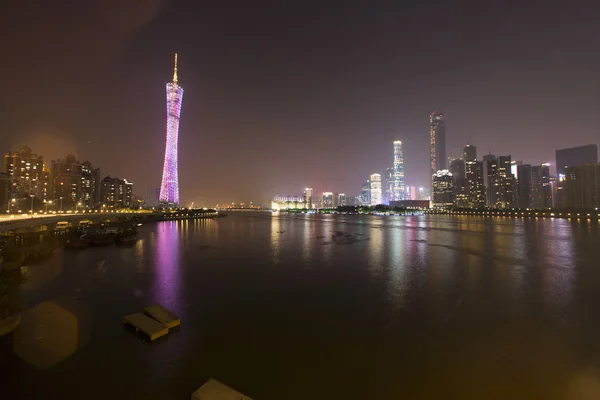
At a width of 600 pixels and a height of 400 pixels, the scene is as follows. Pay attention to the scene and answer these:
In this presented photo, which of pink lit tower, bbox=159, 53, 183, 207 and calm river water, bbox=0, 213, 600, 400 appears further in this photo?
pink lit tower, bbox=159, 53, 183, 207

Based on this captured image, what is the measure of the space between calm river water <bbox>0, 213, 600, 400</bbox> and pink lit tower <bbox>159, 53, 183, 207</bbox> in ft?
281

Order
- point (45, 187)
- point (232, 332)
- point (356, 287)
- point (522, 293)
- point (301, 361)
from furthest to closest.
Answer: point (45, 187) → point (356, 287) → point (522, 293) → point (232, 332) → point (301, 361)

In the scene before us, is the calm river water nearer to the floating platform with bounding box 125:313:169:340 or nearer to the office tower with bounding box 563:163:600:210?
the floating platform with bounding box 125:313:169:340

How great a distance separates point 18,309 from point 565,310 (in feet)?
82.5

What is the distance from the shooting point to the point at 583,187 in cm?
18575

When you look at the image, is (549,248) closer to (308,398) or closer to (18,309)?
(308,398)

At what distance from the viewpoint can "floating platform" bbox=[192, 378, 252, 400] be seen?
630 centimetres

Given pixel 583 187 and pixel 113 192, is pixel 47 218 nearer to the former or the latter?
pixel 113 192

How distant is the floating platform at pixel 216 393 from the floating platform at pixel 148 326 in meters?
4.69

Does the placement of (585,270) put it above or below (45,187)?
below

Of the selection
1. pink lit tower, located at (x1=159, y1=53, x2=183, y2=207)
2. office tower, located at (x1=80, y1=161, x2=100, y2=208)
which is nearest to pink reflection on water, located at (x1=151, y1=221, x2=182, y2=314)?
pink lit tower, located at (x1=159, y1=53, x2=183, y2=207)

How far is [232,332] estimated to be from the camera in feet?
36.8

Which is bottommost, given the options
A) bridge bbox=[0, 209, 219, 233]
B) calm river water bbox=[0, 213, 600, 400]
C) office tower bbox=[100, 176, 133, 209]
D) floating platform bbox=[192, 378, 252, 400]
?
calm river water bbox=[0, 213, 600, 400]

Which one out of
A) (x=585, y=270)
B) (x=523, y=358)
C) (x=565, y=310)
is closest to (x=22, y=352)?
(x=523, y=358)
